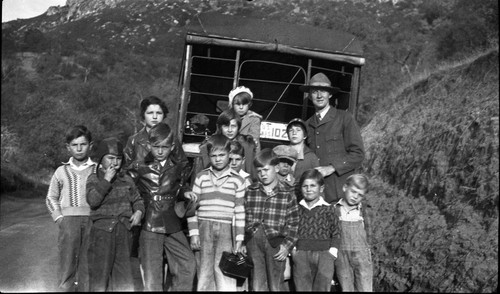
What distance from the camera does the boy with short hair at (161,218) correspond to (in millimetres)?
4863

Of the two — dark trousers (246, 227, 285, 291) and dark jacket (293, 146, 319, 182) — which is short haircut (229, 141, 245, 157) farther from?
dark trousers (246, 227, 285, 291)

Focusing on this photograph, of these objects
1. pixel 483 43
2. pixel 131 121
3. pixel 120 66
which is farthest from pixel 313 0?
pixel 483 43

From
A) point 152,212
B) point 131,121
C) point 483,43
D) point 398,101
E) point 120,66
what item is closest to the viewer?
point 152,212

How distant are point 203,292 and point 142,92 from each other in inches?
1813

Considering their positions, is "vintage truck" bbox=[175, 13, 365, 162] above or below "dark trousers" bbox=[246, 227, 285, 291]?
above

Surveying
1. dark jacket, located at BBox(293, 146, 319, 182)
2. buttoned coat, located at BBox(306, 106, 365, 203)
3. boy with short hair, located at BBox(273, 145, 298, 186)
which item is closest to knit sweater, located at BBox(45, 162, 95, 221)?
boy with short hair, located at BBox(273, 145, 298, 186)

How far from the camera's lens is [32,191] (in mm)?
24750

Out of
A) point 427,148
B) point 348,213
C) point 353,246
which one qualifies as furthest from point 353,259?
point 427,148

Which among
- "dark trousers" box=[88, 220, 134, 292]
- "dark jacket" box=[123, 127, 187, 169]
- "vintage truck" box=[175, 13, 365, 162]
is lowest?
"dark trousers" box=[88, 220, 134, 292]

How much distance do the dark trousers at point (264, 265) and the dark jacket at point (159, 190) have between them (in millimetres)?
626

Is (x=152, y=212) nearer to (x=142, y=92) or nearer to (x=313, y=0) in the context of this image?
(x=313, y=0)

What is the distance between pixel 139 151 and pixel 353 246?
1930mm

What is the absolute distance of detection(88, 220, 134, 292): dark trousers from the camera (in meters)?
4.82

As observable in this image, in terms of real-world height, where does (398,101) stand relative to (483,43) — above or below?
below
